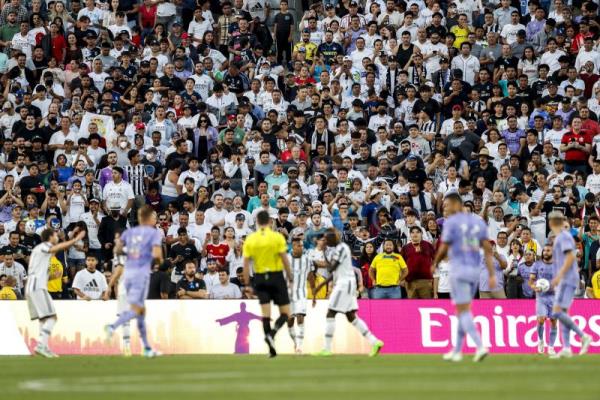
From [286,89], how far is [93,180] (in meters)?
5.96

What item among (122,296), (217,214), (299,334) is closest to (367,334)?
(299,334)

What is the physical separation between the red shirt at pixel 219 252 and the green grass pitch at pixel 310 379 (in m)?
7.34

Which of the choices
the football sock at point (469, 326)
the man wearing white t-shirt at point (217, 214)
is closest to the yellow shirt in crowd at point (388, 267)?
the man wearing white t-shirt at point (217, 214)

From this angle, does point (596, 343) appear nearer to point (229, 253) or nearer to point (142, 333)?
point (229, 253)

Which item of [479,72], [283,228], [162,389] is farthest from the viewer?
[479,72]

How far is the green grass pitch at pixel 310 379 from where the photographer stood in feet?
44.8

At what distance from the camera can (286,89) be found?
33.2m

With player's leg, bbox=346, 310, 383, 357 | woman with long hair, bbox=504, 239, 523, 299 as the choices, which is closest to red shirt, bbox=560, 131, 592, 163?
woman with long hair, bbox=504, 239, 523, 299

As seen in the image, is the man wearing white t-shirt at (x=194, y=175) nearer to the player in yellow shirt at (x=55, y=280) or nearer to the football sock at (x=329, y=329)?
the player in yellow shirt at (x=55, y=280)

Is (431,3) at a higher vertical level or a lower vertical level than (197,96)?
higher

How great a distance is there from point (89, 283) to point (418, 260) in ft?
21.4

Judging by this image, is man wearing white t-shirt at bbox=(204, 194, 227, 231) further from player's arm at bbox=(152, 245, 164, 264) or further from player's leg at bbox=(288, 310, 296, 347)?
player's arm at bbox=(152, 245, 164, 264)

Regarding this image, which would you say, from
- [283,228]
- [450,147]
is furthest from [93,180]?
[450,147]

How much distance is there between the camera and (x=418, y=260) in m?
26.9
